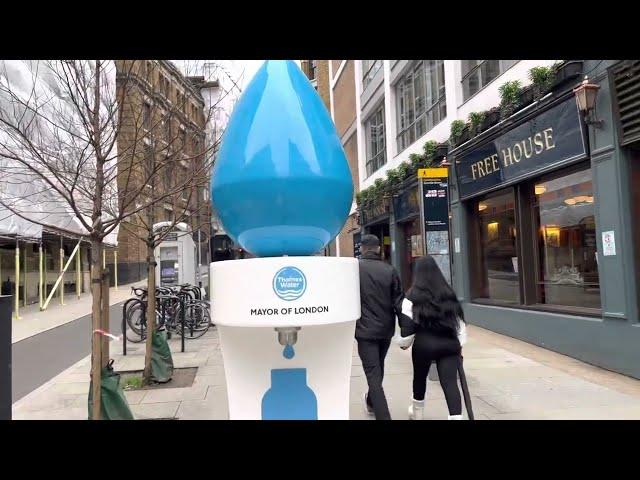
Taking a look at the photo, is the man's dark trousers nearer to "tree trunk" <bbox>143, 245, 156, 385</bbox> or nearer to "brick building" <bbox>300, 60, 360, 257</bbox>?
"tree trunk" <bbox>143, 245, 156, 385</bbox>

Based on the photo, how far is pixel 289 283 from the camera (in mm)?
2668

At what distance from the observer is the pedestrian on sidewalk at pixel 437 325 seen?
175 inches

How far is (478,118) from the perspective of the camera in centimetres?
1036

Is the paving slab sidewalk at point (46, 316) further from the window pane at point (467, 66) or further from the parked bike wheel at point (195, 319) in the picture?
the window pane at point (467, 66)

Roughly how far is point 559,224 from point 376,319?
5552 millimetres

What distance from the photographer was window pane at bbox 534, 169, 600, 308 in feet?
26.1

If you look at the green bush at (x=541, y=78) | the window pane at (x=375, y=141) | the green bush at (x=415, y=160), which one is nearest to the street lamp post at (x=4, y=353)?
the green bush at (x=541, y=78)

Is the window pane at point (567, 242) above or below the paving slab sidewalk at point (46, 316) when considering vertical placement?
above

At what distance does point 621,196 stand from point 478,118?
4.12 m

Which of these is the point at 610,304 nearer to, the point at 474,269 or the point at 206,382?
the point at 474,269

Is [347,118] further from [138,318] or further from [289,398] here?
[289,398]

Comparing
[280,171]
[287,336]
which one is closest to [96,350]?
[287,336]

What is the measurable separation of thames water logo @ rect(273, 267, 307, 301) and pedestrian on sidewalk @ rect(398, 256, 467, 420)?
207 cm

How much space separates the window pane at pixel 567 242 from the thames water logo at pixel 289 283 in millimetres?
6602
